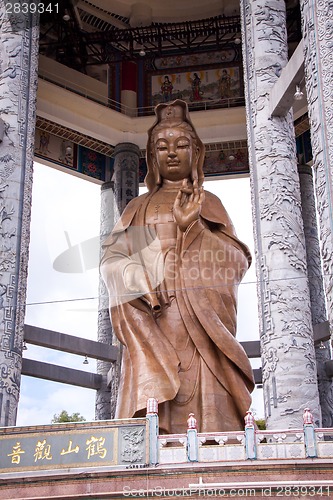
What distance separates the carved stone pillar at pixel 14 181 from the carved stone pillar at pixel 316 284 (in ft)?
16.7

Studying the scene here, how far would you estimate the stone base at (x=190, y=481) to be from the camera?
645cm

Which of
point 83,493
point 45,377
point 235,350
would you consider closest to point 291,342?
point 235,350

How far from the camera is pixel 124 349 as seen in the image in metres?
8.66

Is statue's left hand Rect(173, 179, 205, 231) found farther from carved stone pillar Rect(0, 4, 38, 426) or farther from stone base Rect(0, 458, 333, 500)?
stone base Rect(0, 458, 333, 500)

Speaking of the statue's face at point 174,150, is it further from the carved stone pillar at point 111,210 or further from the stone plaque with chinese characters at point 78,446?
the carved stone pillar at point 111,210

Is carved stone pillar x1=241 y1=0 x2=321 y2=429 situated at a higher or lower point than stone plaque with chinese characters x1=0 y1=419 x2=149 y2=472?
higher

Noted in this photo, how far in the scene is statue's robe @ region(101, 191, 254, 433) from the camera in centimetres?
812

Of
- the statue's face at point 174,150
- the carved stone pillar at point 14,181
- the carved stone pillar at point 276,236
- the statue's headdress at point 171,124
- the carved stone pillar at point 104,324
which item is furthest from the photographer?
the carved stone pillar at point 104,324

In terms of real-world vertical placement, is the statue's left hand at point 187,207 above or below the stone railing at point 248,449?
above

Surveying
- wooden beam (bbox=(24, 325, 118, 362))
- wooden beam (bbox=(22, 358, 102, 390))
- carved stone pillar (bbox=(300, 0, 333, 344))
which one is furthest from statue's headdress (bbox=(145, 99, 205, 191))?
wooden beam (bbox=(22, 358, 102, 390))

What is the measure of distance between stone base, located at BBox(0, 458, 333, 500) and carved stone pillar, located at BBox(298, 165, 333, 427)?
6.23m

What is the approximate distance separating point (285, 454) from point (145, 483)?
111 cm

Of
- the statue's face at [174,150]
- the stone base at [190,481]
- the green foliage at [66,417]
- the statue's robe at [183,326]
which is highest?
the statue's face at [174,150]

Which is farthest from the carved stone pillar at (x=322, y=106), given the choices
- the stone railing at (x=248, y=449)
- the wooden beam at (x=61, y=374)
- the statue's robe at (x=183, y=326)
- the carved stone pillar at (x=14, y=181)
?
the wooden beam at (x=61, y=374)
